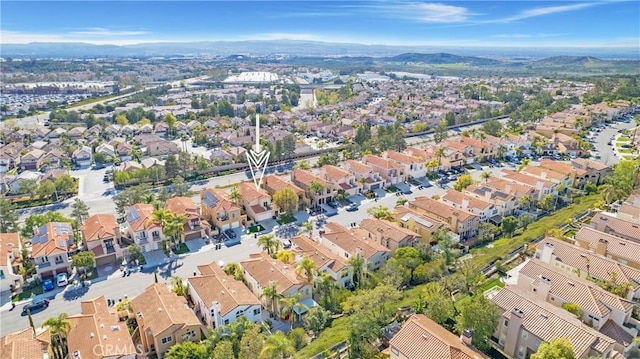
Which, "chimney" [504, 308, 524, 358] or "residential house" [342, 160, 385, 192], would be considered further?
"residential house" [342, 160, 385, 192]

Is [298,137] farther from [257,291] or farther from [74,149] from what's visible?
[257,291]

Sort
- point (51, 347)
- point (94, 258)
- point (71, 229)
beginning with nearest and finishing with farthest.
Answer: point (51, 347), point (94, 258), point (71, 229)

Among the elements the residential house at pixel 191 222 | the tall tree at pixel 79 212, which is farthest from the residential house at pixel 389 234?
the tall tree at pixel 79 212

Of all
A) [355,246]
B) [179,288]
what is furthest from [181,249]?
[355,246]

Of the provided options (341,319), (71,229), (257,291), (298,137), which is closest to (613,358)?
(341,319)

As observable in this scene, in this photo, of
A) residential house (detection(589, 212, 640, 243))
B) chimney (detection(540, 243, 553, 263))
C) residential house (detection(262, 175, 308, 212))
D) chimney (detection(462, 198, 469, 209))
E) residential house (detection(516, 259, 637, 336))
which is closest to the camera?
residential house (detection(516, 259, 637, 336))

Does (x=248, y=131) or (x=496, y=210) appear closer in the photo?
(x=496, y=210)

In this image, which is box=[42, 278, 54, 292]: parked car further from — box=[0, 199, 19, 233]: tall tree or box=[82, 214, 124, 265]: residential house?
box=[0, 199, 19, 233]: tall tree

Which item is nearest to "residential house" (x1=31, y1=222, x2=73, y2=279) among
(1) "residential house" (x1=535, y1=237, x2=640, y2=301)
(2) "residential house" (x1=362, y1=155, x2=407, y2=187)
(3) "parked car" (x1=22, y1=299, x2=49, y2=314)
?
(3) "parked car" (x1=22, y1=299, x2=49, y2=314)
